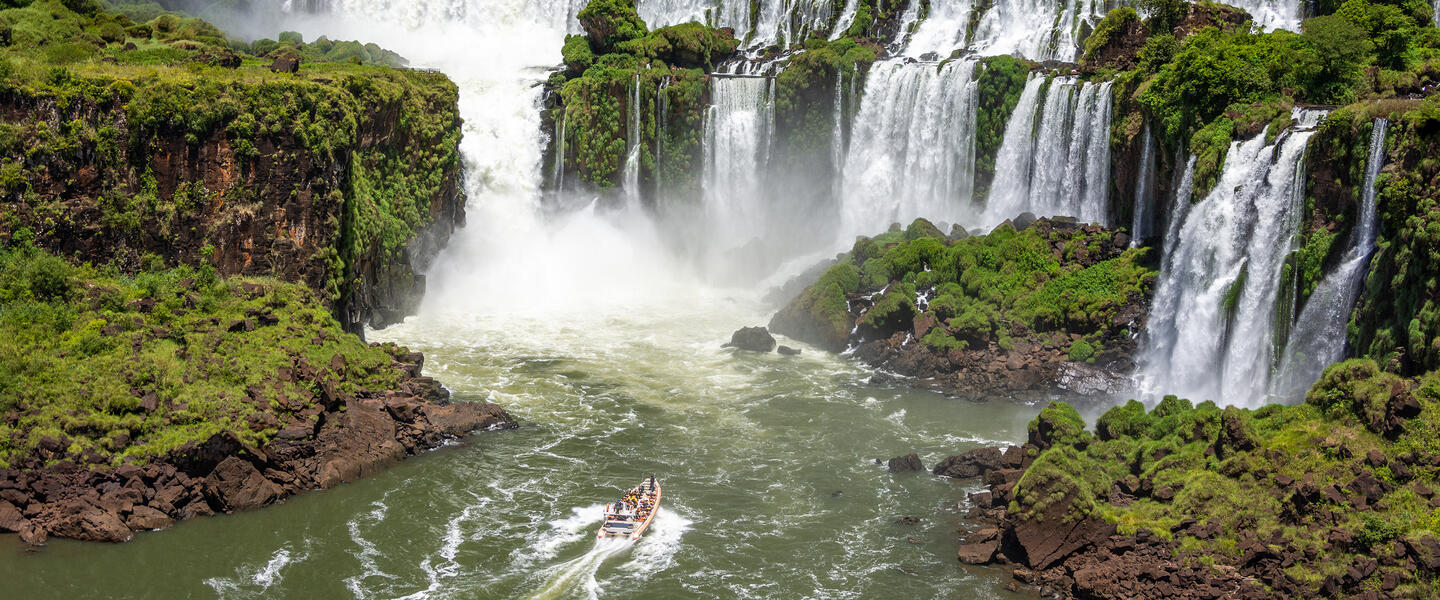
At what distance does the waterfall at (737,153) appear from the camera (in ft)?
198

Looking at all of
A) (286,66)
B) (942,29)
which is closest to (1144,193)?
(942,29)

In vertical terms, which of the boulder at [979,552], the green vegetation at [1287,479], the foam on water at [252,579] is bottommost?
the foam on water at [252,579]

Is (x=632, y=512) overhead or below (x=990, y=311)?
Result: below

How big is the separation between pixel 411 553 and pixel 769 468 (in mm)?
10558

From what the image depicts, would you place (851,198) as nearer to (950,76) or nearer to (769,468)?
(950,76)

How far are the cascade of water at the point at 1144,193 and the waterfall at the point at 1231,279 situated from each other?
13.4 ft

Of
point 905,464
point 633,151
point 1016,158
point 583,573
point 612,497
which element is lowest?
point 583,573

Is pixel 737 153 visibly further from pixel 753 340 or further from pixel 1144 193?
pixel 1144 193

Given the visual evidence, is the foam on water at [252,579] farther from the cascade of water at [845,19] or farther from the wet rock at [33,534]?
the cascade of water at [845,19]

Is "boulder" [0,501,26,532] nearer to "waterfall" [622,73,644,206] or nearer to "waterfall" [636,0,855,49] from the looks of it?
"waterfall" [622,73,644,206]

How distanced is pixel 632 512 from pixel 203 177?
63.0 ft

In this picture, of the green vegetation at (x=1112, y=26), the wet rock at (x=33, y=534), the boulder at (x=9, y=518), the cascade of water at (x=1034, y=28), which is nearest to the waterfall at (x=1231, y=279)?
the green vegetation at (x=1112, y=26)

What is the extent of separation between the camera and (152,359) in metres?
31.0

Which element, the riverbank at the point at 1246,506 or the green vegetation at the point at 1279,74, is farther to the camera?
the green vegetation at the point at 1279,74
